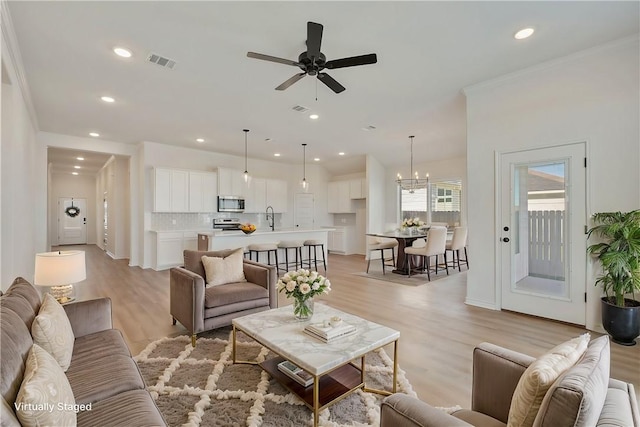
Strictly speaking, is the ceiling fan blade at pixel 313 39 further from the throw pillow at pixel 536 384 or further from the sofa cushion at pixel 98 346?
the sofa cushion at pixel 98 346

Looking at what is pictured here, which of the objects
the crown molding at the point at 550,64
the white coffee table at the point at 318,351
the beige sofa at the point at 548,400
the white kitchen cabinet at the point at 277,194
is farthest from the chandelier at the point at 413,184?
the beige sofa at the point at 548,400

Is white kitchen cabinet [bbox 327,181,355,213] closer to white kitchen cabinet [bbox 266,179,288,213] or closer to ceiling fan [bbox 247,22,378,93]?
white kitchen cabinet [bbox 266,179,288,213]

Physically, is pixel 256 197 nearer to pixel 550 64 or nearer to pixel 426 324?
pixel 426 324

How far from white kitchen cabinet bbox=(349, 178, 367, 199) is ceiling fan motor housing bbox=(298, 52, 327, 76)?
6173 millimetres

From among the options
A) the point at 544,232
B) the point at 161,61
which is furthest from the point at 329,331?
the point at 161,61

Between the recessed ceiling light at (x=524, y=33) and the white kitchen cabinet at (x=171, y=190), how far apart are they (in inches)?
256

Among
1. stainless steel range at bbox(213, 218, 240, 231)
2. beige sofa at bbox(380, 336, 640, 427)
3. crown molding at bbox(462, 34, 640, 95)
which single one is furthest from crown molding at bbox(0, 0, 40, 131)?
crown molding at bbox(462, 34, 640, 95)

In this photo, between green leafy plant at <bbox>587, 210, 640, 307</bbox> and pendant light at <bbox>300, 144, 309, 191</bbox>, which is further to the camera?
pendant light at <bbox>300, 144, 309, 191</bbox>

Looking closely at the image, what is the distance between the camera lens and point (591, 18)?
2574 mm

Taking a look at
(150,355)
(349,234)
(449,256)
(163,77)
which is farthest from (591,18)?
(349,234)

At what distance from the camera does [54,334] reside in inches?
61.7

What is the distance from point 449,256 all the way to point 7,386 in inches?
323

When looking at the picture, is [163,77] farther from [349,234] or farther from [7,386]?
[349,234]

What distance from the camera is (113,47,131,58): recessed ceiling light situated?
2.96 metres
